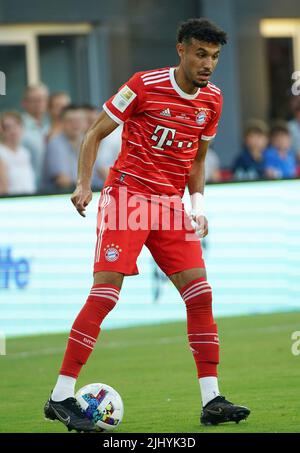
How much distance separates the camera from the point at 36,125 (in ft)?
48.7

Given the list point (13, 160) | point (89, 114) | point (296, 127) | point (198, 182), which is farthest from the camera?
point (296, 127)

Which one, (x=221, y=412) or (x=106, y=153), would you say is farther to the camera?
(x=106, y=153)

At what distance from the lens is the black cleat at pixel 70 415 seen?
7078mm

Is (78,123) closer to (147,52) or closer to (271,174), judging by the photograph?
(271,174)

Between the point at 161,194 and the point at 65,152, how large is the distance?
683 centimetres

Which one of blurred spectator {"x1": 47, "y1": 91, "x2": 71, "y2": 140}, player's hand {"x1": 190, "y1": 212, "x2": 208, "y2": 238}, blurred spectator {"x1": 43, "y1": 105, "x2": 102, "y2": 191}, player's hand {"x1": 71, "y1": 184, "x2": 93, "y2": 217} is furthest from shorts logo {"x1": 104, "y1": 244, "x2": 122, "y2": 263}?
blurred spectator {"x1": 47, "y1": 91, "x2": 71, "y2": 140}

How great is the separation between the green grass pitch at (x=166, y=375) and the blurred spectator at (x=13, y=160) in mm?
1955

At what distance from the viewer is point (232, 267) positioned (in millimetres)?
13703

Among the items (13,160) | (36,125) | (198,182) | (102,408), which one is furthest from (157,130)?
(36,125)

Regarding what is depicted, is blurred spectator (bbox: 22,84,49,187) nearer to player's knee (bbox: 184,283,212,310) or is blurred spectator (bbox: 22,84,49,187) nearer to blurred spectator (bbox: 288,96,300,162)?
blurred spectator (bbox: 288,96,300,162)

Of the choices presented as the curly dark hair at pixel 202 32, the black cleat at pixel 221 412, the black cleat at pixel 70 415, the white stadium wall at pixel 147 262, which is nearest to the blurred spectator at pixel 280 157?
the white stadium wall at pixel 147 262

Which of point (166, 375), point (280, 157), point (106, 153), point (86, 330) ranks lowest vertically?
point (166, 375)

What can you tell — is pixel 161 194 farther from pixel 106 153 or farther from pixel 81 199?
pixel 106 153

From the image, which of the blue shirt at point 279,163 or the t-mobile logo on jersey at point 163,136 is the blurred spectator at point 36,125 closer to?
the blue shirt at point 279,163
